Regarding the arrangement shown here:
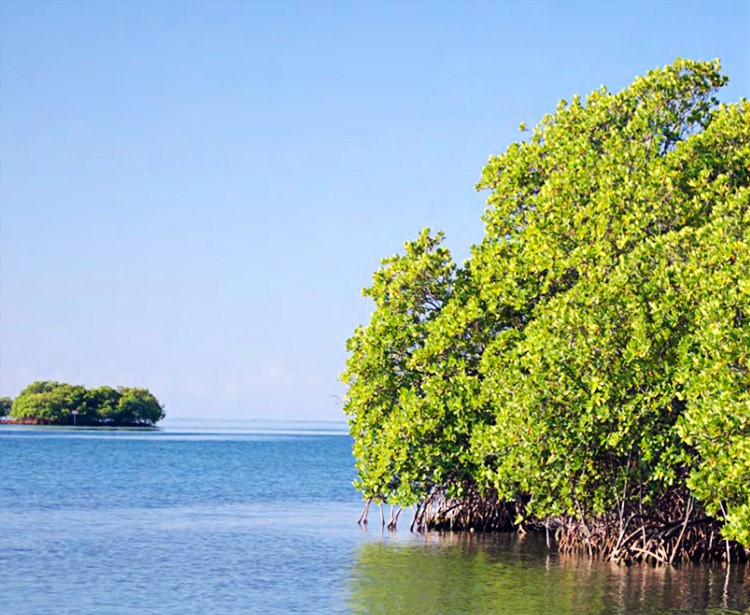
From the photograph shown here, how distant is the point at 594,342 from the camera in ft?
80.9

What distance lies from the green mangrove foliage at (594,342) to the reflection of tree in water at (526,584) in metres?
1.15

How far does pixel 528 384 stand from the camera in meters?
25.5

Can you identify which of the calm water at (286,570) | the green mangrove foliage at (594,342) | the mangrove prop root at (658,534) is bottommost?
the calm water at (286,570)

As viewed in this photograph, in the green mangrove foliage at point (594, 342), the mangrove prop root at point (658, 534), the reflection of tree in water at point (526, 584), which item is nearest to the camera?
the reflection of tree in water at point (526, 584)

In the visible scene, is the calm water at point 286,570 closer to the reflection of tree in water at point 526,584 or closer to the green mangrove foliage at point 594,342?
the reflection of tree in water at point 526,584

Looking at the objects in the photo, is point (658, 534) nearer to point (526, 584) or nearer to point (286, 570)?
point (526, 584)

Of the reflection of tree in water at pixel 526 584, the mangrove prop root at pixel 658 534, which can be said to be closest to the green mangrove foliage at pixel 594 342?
the mangrove prop root at pixel 658 534

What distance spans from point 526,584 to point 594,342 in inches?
217

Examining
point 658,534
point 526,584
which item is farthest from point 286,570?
point 658,534

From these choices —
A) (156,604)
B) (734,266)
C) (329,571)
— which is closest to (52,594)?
(156,604)

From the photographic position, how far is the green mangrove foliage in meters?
23.6

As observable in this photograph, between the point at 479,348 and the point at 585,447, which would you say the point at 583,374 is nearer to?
the point at 585,447

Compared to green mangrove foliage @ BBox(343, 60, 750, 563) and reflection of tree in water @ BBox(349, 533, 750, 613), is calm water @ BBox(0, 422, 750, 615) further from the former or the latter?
green mangrove foliage @ BBox(343, 60, 750, 563)

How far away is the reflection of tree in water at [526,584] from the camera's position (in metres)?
22.4
